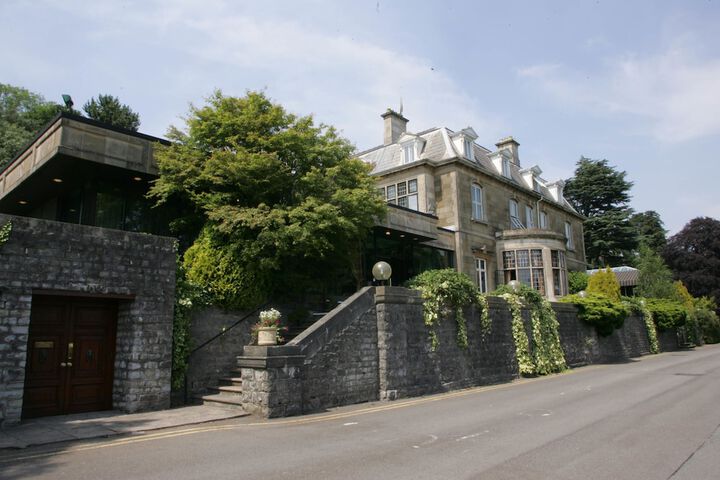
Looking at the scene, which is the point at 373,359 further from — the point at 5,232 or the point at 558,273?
the point at 558,273

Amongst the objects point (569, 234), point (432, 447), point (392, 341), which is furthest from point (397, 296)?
point (569, 234)

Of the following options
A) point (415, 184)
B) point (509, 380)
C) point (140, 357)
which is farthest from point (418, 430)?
point (415, 184)

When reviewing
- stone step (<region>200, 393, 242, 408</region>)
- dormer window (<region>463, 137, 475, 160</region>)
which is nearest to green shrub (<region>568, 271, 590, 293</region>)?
dormer window (<region>463, 137, 475, 160</region>)

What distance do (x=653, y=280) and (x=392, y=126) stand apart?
80.3 ft

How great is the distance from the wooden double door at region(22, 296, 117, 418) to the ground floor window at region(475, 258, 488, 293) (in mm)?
18856

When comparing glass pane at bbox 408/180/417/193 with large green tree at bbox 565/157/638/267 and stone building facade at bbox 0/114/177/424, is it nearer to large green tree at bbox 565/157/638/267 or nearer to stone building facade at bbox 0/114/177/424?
stone building facade at bbox 0/114/177/424

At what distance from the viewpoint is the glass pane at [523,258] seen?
88.1 ft

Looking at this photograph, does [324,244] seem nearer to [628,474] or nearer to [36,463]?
[36,463]

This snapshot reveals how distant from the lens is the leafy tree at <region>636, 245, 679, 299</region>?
123ft

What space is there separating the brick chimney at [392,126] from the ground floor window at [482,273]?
9057 millimetres

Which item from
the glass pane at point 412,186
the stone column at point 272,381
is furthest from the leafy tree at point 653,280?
the stone column at point 272,381

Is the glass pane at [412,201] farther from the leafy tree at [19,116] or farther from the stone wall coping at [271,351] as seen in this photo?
the leafy tree at [19,116]

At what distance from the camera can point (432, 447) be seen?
750 centimetres

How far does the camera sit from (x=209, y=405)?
11.6 metres
